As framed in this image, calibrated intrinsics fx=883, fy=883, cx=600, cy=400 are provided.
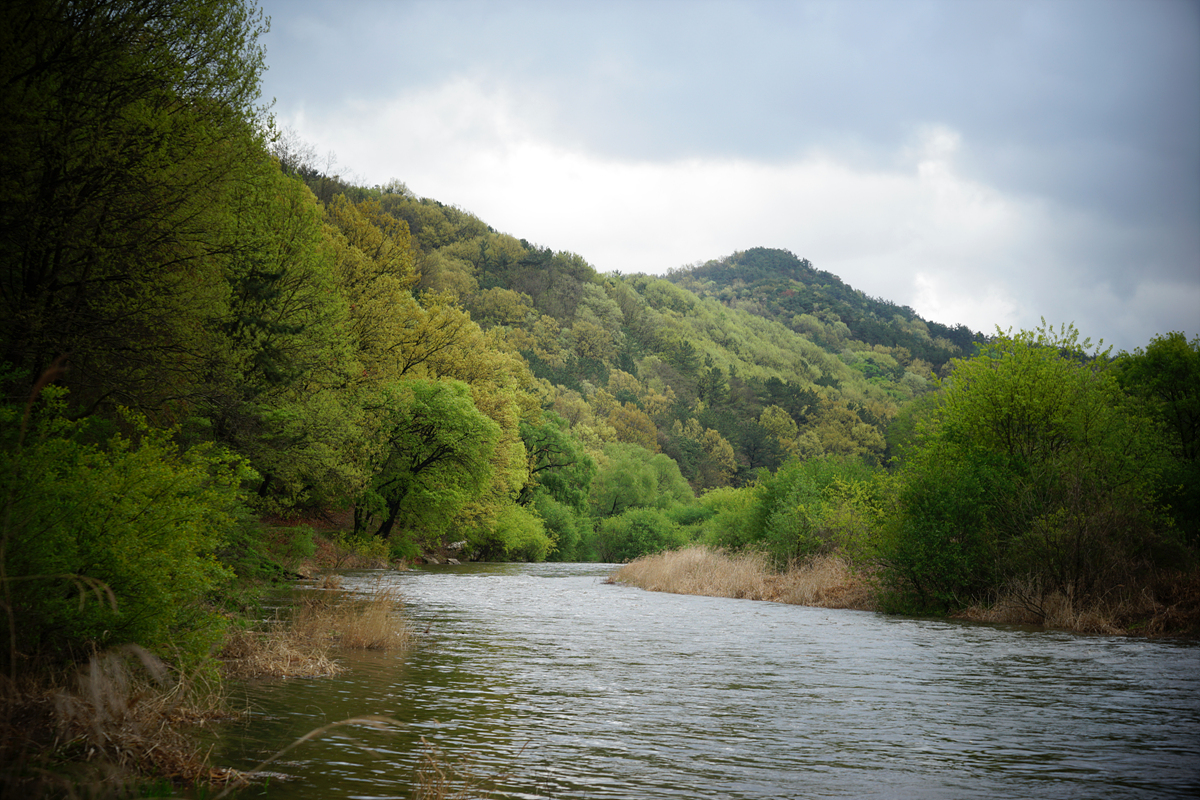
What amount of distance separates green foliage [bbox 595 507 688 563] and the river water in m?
53.9

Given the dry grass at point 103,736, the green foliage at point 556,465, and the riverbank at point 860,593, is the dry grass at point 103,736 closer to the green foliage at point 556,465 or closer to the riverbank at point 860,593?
the riverbank at point 860,593

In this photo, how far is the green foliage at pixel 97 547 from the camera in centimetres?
914

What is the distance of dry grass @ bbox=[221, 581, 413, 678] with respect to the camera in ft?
47.6

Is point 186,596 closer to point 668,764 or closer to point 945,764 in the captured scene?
point 668,764

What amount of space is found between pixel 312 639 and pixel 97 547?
23.5 ft

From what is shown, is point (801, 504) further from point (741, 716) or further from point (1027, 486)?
point (741, 716)

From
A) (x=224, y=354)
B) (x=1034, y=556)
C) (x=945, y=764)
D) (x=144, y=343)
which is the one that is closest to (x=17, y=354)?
(x=144, y=343)

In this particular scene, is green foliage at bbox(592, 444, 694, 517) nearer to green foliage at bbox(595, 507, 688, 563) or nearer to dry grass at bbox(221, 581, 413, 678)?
green foliage at bbox(595, 507, 688, 563)

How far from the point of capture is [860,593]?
33.2 metres

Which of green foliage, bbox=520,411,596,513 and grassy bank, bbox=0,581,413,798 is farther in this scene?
green foliage, bbox=520,411,596,513

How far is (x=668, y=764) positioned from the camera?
388 inches

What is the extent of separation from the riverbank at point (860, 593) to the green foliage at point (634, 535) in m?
30.8

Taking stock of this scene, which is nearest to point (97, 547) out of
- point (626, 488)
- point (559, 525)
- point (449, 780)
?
point (449, 780)

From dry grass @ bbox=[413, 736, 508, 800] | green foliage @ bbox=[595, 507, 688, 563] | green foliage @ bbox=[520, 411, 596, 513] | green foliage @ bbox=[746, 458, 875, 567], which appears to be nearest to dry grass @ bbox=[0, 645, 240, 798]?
dry grass @ bbox=[413, 736, 508, 800]
